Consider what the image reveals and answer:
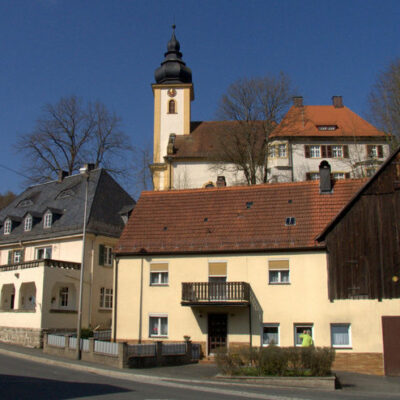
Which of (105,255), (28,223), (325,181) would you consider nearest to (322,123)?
(325,181)

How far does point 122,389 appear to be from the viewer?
52.5ft

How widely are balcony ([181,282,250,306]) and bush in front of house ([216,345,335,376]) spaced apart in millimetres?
5102

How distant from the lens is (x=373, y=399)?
1562 cm

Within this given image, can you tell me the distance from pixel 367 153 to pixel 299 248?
28.8 m

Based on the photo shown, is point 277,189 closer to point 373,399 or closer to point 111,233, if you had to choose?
point 111,233

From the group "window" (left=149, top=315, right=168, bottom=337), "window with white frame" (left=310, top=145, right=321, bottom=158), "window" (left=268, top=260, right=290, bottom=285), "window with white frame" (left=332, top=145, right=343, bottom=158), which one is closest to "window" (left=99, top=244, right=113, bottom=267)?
"window" (left=149, top=315, right=168, bottom=337)

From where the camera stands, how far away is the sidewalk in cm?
1888

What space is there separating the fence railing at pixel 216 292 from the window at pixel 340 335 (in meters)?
4.11

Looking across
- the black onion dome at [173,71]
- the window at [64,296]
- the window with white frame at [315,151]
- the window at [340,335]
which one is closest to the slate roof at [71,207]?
the window at [64,296]

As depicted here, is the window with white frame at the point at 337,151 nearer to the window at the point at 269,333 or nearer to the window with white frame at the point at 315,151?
the window with white frame at the point at 315,151

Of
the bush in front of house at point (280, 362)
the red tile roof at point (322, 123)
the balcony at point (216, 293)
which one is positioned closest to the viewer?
the bush in front of house at point (280, 362)

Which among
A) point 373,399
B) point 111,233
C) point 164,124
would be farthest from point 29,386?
point 164,124

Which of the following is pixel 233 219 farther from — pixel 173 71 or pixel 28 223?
pixel 173 71

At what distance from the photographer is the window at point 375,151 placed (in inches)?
1978
